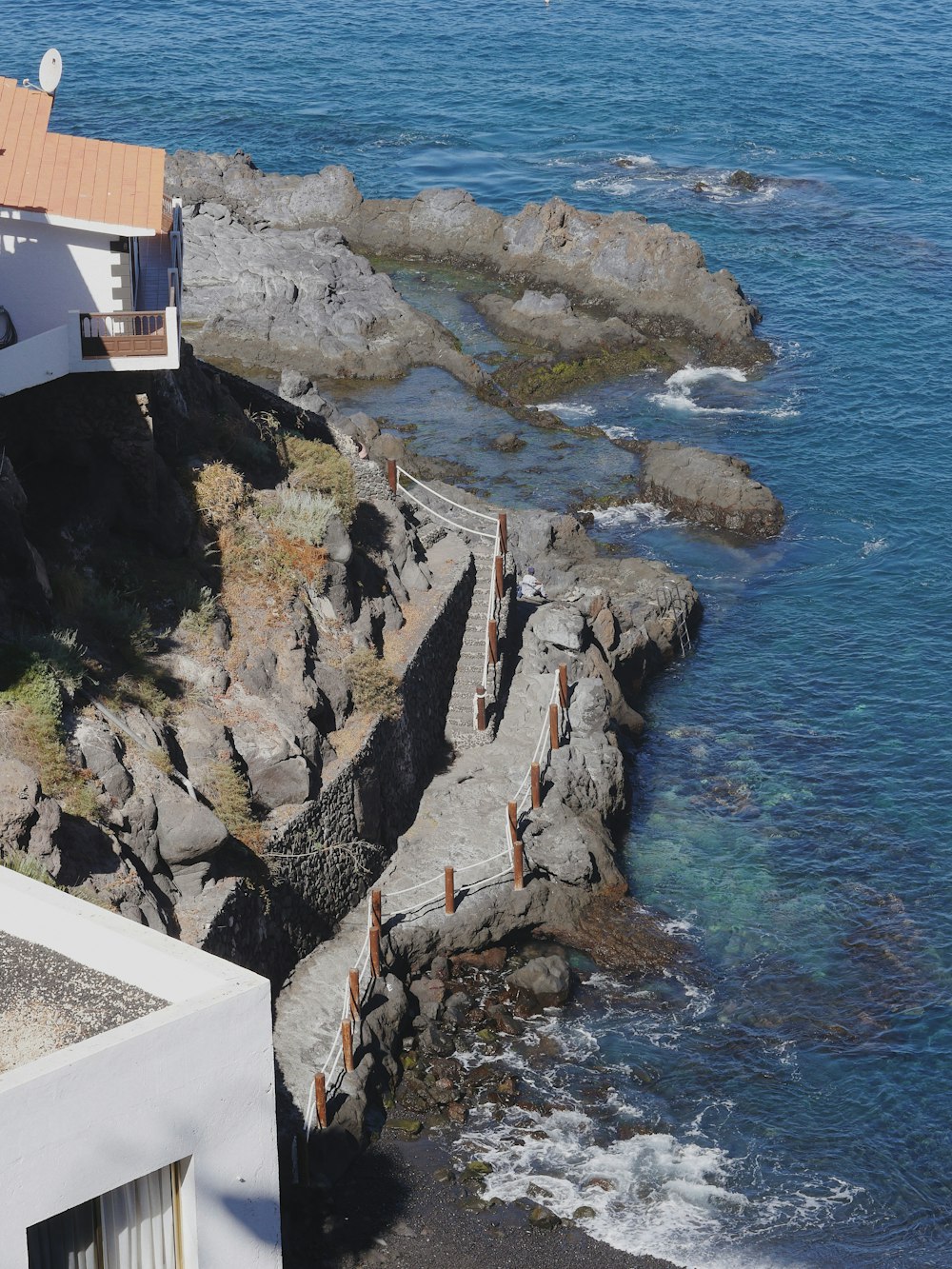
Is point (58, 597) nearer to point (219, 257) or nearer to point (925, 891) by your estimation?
point (925, 891)

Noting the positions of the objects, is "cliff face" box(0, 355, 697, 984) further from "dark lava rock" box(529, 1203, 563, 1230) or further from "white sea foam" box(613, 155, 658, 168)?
"white sea foam" box(613, 155, 658, 168)

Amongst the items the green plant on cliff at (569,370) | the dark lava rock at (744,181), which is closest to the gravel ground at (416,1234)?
the green plant on cliff at (569,370)

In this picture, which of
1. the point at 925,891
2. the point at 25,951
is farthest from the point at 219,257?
the point at 25,951

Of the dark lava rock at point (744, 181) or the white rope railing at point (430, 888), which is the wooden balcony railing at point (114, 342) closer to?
the white rope railing at point (430, 888)

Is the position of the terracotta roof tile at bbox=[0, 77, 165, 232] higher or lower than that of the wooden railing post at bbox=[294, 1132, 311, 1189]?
higher

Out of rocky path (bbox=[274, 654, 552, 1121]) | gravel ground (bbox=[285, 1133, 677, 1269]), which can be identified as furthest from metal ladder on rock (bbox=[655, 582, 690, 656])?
gravel ground (bbox=[285, 1133, 677, 1269])

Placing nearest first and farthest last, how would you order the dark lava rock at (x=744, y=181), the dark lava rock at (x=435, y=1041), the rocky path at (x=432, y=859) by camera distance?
the rocky path at (x=432, y=859) → the dark lava rock at (x=435, y=1041) → the dark lava rock at (x=744, y=181)
